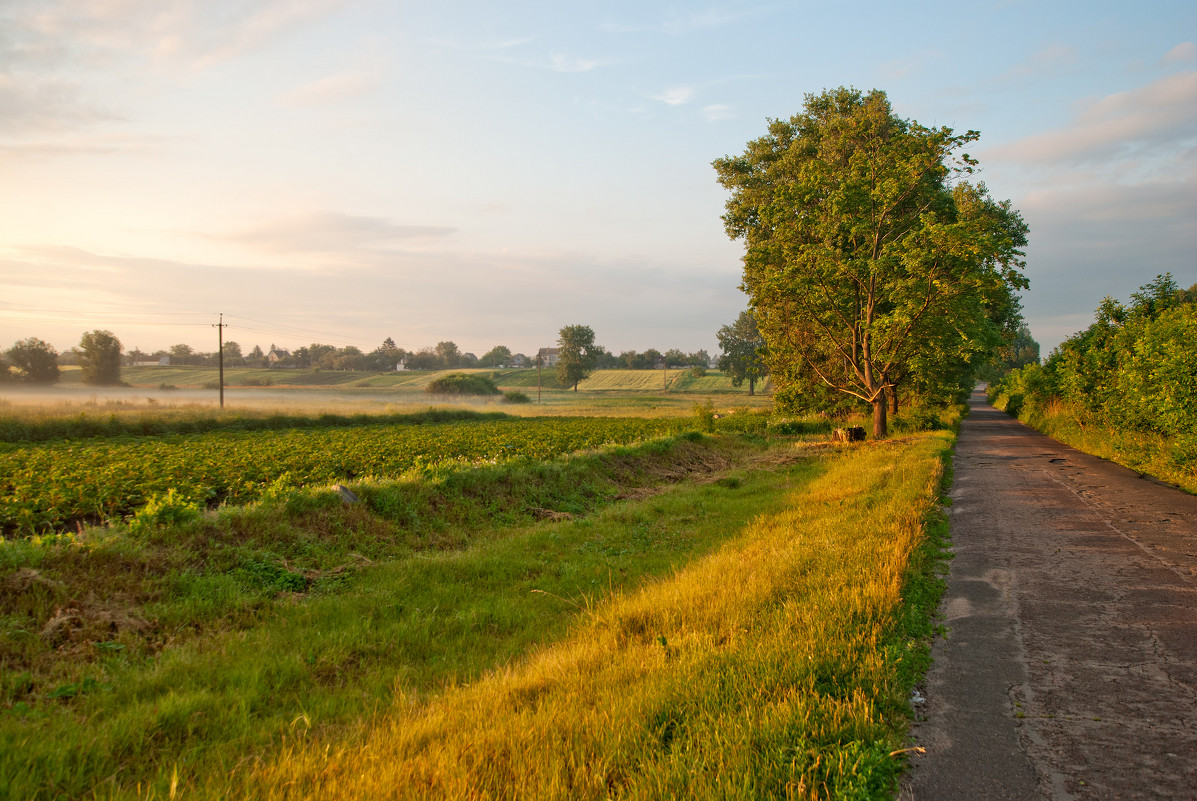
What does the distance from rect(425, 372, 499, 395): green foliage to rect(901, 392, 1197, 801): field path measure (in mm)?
80510

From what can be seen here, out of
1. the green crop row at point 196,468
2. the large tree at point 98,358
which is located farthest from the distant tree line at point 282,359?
the green crop row at point 196,468

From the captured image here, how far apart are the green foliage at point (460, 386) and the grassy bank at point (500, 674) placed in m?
77.4

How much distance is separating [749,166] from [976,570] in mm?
29736

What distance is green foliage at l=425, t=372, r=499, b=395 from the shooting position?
86125 millimetres

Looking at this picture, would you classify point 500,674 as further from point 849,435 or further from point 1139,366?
point 849,435

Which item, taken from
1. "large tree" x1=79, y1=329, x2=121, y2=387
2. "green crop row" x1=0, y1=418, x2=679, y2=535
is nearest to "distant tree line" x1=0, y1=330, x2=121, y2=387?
"large tree" x1=79, y1=329, x2=121, y2=387

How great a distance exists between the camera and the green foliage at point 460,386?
86125 mm

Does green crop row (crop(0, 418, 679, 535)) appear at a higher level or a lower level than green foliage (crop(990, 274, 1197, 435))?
lower

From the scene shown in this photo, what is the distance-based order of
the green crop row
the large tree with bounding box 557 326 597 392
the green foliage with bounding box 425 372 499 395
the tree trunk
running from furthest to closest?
1. the large tree with bounding box 557 326 597 392
2. the green foliage with bounding box 425 372 499 395
3. the tree trunk
4. the green crop row

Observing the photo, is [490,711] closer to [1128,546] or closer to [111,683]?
[111,683]

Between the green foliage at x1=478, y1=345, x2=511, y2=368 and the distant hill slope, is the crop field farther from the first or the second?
the green foliage at x1=478, y1=345, x2=511, y2=368

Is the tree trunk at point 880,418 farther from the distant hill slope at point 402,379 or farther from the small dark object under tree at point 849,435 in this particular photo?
the distant hill slope at point 402,379

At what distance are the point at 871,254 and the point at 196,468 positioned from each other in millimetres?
25862

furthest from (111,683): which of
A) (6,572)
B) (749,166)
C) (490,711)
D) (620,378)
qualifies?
(620,378)
